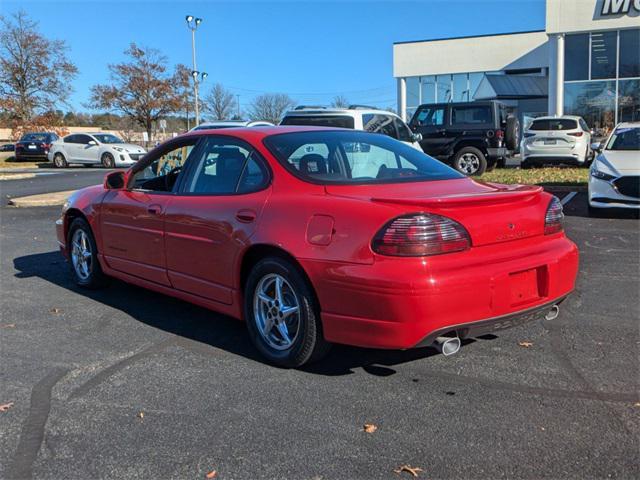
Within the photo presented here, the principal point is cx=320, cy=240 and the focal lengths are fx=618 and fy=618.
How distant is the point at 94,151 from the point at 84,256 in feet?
77.1

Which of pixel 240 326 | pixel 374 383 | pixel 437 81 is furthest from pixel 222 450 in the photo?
pixel 437 81

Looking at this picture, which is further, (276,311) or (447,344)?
(276,311)

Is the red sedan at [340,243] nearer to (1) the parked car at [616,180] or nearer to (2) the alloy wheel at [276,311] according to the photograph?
(2) the alloy wheel at [276,311]

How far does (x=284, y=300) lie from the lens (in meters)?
→ 3.89

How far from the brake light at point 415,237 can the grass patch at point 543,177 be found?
402 inches

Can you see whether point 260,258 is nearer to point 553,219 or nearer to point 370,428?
point 370,428

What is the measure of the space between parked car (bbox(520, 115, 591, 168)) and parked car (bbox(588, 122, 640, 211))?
630cm

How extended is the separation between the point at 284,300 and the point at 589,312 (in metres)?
2.64

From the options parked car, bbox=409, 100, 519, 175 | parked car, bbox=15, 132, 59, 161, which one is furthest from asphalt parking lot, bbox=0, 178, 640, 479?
parked car, bbox=15, 132, 59, 161

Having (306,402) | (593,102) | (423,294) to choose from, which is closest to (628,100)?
(593,102)

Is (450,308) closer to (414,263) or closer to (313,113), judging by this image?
(414,263)

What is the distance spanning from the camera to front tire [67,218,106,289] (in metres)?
5.77

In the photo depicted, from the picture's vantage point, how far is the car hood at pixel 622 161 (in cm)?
914

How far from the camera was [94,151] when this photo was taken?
27703mm
